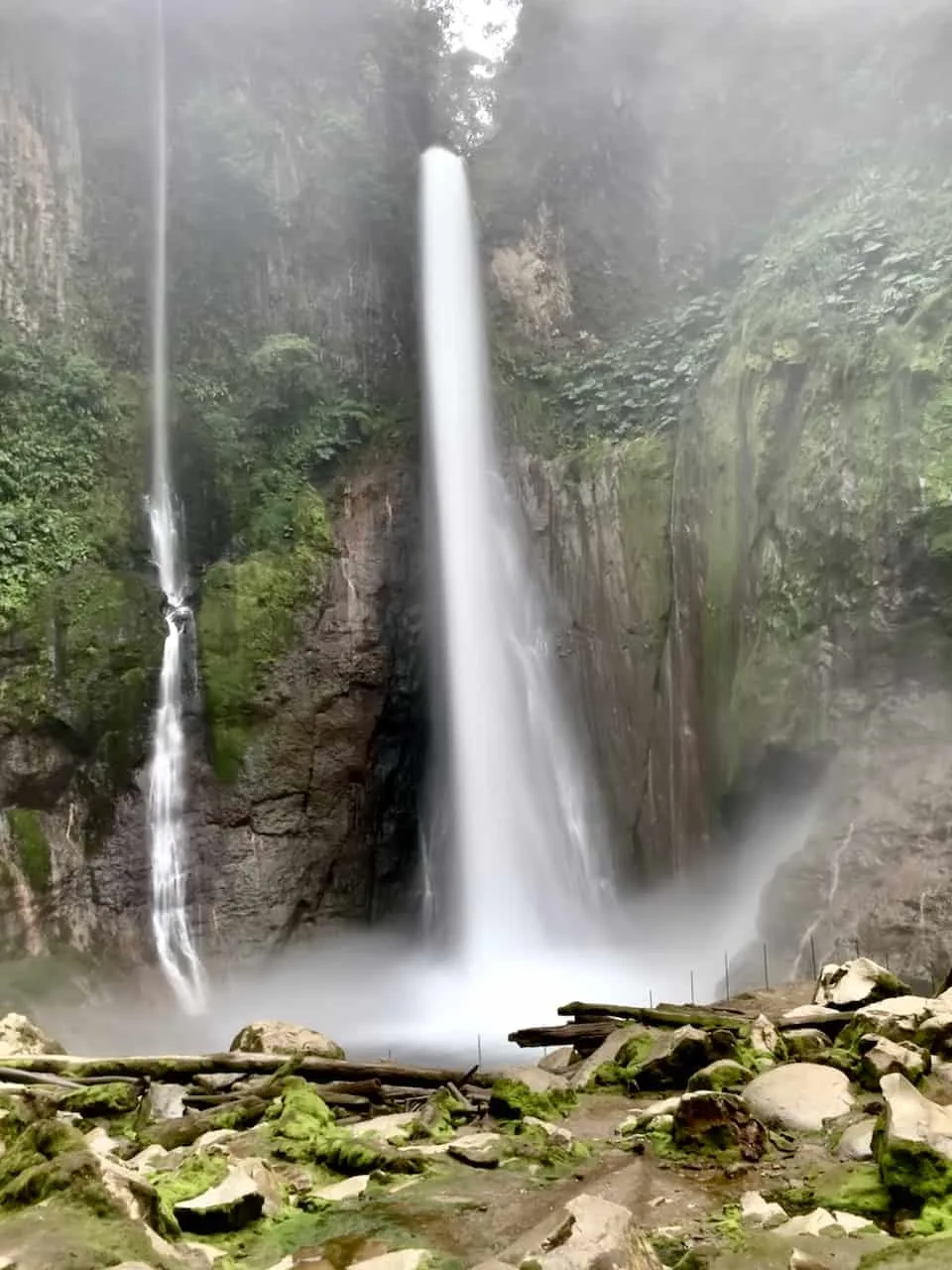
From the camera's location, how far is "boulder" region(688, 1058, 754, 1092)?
15.8 ft

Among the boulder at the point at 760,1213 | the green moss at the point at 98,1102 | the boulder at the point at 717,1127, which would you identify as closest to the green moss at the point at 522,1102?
the boulder at the point at 717,1127

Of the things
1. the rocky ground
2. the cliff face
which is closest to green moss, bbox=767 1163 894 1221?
the rocky ground

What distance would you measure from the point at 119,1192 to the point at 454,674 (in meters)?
13.9

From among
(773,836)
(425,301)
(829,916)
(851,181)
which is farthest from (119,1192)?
(425,301)

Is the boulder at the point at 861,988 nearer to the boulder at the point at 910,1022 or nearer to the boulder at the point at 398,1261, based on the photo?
the boulder at the point at 910,1022

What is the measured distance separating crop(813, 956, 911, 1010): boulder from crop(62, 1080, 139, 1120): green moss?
461 centimetres

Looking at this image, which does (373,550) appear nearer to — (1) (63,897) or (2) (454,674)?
(2) (454,674)

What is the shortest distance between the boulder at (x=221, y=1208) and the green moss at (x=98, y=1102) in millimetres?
2224

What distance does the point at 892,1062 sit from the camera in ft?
15.3

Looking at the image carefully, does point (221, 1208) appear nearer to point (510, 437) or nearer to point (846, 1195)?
point (846, 1195)

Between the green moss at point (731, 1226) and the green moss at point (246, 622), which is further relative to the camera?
the green moss at point (246, 622)

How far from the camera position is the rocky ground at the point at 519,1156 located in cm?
289

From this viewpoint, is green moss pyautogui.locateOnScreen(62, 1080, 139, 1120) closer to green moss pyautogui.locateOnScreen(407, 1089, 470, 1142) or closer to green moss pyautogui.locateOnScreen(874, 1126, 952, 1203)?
green moss pyautogui.locateOnScreen(407, 1089, 470, 1142)

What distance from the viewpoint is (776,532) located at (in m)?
12.8
